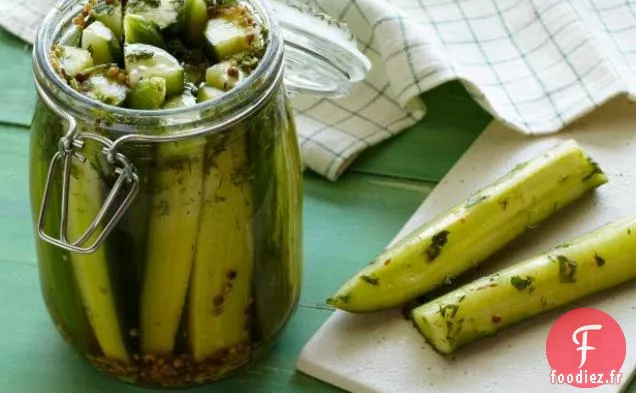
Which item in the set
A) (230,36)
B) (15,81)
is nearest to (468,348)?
(230,36)

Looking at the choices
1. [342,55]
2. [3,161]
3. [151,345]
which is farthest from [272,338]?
[3,161]

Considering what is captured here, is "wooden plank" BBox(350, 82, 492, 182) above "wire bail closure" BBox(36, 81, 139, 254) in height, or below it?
below

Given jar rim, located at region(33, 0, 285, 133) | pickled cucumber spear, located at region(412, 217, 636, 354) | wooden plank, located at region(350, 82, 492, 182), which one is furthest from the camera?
wooden plank, located at region(350, 82, 492, 182)

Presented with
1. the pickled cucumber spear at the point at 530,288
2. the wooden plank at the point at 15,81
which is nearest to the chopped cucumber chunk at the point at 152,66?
the pickled cucumber spear at the point at 530,288

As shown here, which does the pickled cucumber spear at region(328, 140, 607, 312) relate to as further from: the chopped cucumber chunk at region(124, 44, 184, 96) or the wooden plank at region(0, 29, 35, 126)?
the wooden plank at region(0, 29, 35, 126)

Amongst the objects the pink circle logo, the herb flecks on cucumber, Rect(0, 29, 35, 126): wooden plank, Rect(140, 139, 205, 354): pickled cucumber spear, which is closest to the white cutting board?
the pink circle logo

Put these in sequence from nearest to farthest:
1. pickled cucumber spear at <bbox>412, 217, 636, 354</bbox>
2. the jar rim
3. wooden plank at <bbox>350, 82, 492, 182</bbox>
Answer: the jar rim < pickled cucumber spear at <bbox>412, 217, 636, 354</bbox> < wooden plank at <bbox>350, 82, 492, 182</bbox>

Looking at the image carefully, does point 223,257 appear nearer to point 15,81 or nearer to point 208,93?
point 208,93

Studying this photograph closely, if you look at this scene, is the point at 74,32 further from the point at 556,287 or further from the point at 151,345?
the point at 556,287
